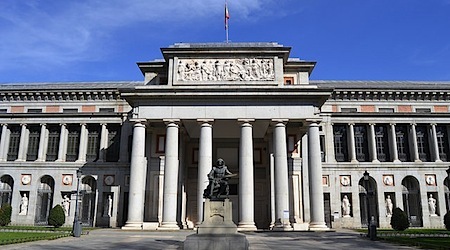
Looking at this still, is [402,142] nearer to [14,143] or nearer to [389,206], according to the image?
[389,206]

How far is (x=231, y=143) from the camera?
49125 mm

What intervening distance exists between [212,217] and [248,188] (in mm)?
16344

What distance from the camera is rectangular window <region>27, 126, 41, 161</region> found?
54.1m

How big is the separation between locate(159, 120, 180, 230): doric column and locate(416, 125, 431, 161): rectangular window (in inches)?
1343

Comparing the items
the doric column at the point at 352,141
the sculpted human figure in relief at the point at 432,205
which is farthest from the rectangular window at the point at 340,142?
the sculpted human figure in relief at the point at 432,205

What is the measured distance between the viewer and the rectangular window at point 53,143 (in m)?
53.9

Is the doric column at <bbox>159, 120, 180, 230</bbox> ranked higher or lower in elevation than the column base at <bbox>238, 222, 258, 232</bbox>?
higher

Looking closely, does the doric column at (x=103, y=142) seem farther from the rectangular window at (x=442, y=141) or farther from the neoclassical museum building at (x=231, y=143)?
the rectangular window at (x=442, y=141)

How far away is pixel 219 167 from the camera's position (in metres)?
22.9

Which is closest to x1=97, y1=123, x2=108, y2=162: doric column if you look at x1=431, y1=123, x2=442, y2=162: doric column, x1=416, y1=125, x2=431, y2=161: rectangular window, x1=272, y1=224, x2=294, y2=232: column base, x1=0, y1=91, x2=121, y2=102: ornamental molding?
x1=0, y1=91, x2=121, y2=102: ornamental molding

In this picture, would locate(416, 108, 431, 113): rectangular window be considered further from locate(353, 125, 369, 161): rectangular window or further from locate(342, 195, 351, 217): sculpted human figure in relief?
locate(342, 195, 351, 217): sculpted human figure in relief

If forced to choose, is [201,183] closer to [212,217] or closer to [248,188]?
[248,188]

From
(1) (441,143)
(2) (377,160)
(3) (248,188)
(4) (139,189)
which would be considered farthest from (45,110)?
(1) (441,143)

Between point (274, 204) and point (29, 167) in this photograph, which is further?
point (29, 167)
